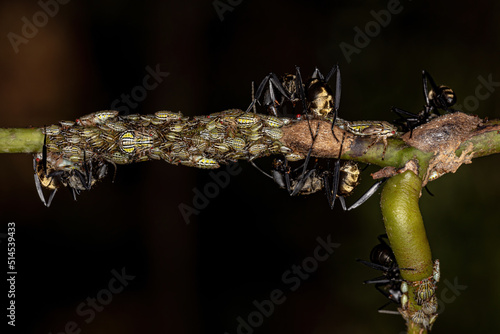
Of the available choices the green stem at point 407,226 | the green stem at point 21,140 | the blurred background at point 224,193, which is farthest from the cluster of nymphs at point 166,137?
the blurred background at point 224,193

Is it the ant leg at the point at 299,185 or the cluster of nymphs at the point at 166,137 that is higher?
the cluster of nymphs at the point at 166,137

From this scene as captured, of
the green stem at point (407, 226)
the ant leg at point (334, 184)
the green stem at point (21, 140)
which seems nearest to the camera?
the green stem at point (407, 226)

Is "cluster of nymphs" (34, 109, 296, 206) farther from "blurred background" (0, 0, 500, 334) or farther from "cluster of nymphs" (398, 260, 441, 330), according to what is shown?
"blurred background" (0, 0, 500, 334)

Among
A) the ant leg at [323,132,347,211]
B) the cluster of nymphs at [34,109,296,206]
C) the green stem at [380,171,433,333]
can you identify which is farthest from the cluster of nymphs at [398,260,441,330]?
the cluster of nymphs at [34,109,296,206]

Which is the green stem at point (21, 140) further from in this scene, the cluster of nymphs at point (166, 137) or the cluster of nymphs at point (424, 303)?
the cluster of nymphs at point (424, 303)

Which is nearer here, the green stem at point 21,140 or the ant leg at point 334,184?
the green stem at point 21,140

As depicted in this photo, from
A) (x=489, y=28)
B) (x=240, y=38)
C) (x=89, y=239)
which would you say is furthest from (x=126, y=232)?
(x=489, y=28)
